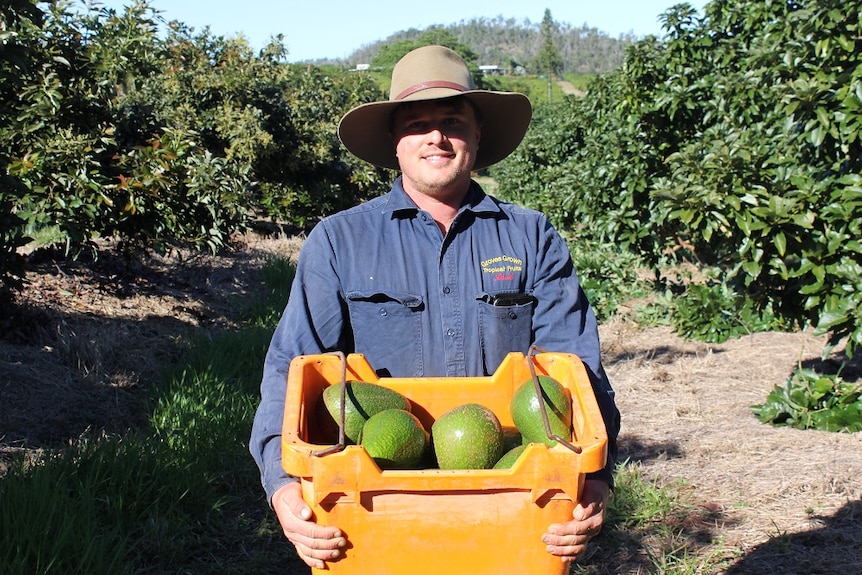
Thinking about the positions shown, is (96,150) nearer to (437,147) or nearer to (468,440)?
(437,147)

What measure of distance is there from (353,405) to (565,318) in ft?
2.17

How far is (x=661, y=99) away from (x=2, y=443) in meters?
5.94

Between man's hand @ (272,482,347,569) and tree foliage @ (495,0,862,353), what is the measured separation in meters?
3.38

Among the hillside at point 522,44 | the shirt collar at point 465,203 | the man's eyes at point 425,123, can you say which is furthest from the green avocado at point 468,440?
the hillside at point 522,44

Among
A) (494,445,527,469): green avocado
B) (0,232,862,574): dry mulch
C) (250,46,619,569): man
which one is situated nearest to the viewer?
(494,445,527,469): green avocado

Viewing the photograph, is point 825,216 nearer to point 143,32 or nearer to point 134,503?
point 134,503

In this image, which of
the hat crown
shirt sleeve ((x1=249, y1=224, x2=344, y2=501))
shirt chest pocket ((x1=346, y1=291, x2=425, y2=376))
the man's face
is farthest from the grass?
the hat crown

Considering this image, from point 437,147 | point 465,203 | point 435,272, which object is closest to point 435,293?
point 435,272

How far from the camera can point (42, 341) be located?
5461mm

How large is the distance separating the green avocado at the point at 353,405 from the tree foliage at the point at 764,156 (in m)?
3.14

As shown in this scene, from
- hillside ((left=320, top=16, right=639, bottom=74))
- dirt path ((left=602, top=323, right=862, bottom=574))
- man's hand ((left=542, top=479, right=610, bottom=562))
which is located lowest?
dirt path ((left=602, top=323, right=862, bottom=574))

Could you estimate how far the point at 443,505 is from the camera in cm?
152

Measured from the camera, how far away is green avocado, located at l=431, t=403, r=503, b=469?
162cm

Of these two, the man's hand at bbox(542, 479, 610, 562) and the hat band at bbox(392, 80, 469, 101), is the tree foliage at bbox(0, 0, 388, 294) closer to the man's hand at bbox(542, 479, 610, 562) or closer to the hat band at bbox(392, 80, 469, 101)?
the hat band at bbox(392, 80, 469, 101)
